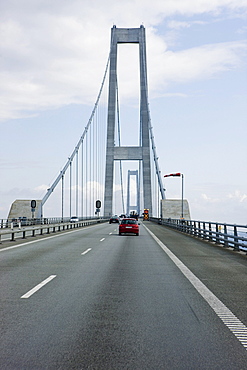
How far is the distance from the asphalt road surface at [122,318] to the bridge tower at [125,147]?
221 ft

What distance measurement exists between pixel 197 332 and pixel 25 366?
226 cm

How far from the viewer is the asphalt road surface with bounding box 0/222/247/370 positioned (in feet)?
15.5

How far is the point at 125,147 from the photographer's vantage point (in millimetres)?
81562

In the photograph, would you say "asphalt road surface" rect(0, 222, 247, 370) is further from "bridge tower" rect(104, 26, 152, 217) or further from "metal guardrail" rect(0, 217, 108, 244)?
"bridge tower" rect(104, 26, 152, 217)

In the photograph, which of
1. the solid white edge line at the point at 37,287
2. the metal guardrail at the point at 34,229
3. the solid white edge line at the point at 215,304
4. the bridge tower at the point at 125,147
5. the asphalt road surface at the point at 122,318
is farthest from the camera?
the bridge tower at the point at 125,147

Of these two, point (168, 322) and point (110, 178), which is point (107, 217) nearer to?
point (110, 178)

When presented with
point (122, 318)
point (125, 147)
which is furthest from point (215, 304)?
point (125, 147)

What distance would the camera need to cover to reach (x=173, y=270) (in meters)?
12.1

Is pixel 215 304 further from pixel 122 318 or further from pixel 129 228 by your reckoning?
pixel 129 228

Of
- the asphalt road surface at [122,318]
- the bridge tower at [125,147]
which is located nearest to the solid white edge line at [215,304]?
the asphalt road surface at [122,318]

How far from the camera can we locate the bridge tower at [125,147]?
7950cm

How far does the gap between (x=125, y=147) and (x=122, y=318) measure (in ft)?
248

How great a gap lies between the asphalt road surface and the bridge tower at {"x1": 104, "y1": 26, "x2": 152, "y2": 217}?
67.4 meters

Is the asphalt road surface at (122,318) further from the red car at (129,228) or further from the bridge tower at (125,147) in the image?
the bridge tower at (125,147)
